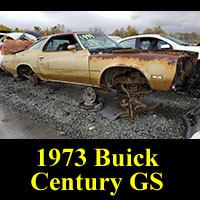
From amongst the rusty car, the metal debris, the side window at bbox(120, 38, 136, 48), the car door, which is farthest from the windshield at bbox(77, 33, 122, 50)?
the metal debris

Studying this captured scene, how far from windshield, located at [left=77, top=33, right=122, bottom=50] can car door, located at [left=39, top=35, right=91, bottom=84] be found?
18 cm

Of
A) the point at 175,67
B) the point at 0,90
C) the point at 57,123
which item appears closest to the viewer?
the point at 175,67

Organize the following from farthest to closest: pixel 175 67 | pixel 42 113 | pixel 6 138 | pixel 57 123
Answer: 1. pixel 42 113
2. pixel 57 123
3. pixel 6 138
4. pixel 175 67

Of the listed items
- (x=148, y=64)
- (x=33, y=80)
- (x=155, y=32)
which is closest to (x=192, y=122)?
(x=148, y=64)

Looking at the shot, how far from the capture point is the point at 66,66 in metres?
3.84

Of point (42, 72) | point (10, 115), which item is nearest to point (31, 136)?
point (10, 115)

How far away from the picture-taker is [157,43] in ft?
16.8

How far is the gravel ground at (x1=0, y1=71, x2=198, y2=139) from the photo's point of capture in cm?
299

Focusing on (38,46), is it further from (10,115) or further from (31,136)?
(31,136)

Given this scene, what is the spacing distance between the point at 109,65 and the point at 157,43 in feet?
8.67

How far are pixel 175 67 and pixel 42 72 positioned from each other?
10.3ft

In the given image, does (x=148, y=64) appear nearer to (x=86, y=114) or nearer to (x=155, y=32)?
(x=86, y=114)

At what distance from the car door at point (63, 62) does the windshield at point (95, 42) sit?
0.58 feet

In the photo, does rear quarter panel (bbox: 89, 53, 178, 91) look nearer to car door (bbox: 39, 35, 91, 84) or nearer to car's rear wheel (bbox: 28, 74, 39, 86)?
car door (bbox: 39, 35, 91, 84)
